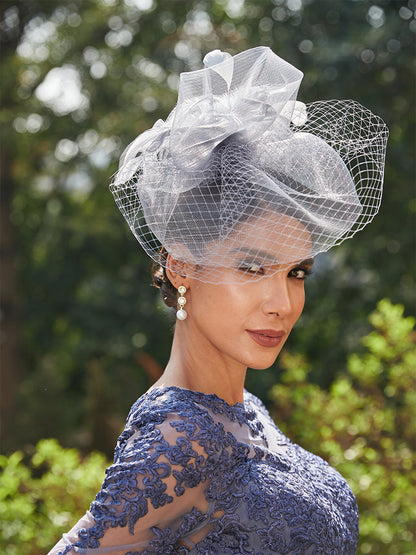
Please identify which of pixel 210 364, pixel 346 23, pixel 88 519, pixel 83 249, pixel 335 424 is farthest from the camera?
pixel 83 249

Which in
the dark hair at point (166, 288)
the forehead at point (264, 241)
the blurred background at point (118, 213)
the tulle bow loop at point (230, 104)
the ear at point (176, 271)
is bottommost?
the blurred background at point (118, 213)

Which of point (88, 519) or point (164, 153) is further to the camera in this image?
point (164, 153)

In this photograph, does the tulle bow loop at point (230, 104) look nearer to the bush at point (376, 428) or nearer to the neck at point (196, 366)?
the neck at point (196, 366)

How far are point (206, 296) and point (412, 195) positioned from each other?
491cm

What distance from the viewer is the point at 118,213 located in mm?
7367

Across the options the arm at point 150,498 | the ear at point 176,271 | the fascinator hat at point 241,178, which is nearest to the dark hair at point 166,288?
the ear at point 176,271

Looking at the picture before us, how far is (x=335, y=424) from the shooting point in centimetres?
355

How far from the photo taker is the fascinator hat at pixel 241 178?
1.43m

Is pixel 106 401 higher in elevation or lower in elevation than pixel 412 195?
lower

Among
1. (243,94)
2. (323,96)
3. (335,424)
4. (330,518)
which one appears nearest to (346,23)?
(323,96)

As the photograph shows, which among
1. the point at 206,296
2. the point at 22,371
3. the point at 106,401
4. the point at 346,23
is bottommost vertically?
the point at 22,371

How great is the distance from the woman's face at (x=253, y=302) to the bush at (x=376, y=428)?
1873mm

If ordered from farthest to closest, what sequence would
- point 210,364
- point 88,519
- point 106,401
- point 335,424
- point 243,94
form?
point 106,401, point 335,424, point 210,364, point 243,94, point 88,519

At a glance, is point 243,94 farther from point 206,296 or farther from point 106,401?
point 106,401
